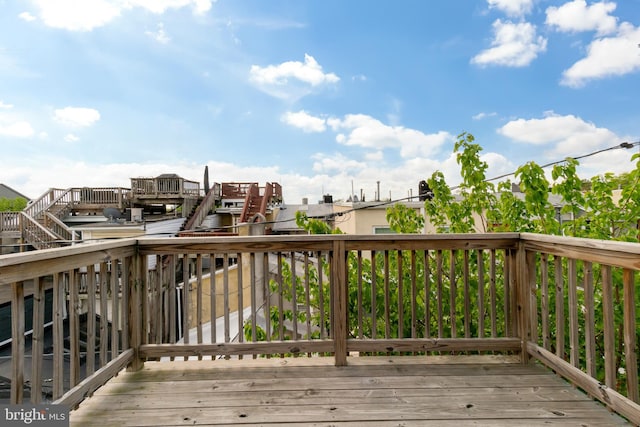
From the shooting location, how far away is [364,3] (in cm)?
701

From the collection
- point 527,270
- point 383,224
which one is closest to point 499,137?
→ point 383,224

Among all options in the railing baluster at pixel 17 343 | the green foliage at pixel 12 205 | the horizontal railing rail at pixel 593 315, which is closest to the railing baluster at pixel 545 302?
the horizontal railing rail at pixel 593 315

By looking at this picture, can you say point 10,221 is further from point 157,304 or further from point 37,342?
point 37,342

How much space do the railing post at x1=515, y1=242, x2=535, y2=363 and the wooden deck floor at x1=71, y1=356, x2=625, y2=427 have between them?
19 cm

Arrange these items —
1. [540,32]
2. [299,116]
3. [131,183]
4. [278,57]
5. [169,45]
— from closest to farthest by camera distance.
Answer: [540,32], [169,45], [278,57], [299,116], [131,183]

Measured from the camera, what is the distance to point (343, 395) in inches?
74.1

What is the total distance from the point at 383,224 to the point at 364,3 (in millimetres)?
5066

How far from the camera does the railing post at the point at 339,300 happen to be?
228 cm

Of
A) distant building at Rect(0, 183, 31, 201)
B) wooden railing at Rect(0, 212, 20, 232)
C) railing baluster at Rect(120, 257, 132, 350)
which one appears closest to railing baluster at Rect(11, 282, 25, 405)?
railing baluster at Rect(120, 257, 132, 350)

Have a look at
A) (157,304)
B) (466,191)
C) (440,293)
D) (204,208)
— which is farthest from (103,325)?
(204,208)

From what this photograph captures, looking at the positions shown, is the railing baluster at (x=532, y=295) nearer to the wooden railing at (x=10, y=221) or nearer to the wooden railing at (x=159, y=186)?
the wooden railing at (x=10, y=221)

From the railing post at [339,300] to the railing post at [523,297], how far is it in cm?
129

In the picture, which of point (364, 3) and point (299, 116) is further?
point (299, 116)

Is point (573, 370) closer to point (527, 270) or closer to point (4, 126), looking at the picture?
point (527, 270)
